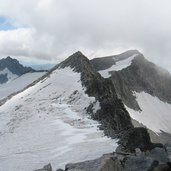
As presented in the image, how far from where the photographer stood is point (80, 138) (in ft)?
137

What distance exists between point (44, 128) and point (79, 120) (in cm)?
403

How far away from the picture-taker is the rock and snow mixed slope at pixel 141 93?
157 metres

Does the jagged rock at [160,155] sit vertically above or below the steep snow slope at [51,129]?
below

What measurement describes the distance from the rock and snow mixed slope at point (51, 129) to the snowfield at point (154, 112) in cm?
9204

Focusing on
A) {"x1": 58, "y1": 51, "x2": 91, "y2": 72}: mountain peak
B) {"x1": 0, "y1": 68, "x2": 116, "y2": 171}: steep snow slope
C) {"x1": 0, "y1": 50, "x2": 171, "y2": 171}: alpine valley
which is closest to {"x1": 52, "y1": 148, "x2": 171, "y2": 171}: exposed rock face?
{"x1": 0, "y1": 50, "x2": 171, "y2": 171}: alpine valley

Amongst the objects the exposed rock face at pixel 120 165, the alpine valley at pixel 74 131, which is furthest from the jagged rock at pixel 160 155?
the exposed rock face at pixel 120 165

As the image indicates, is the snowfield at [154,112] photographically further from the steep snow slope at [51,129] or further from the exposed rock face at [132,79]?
the steep snow slope at [51,129]

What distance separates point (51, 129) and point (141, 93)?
454 feet

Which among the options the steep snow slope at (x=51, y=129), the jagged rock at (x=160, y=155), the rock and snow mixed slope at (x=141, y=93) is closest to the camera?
the jagged rock at (x=160, y=155)

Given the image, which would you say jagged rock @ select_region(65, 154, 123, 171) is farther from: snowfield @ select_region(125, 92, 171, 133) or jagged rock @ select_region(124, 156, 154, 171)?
snowfield @ select_region(125, 92, 171, 133)

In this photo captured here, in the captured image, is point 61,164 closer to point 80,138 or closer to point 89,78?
A: point 80,138

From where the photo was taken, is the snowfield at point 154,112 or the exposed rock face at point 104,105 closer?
the exposed rock face at point 104,105

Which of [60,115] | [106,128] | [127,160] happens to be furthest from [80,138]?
[127,160]

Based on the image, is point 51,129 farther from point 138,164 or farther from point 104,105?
point 138,164
